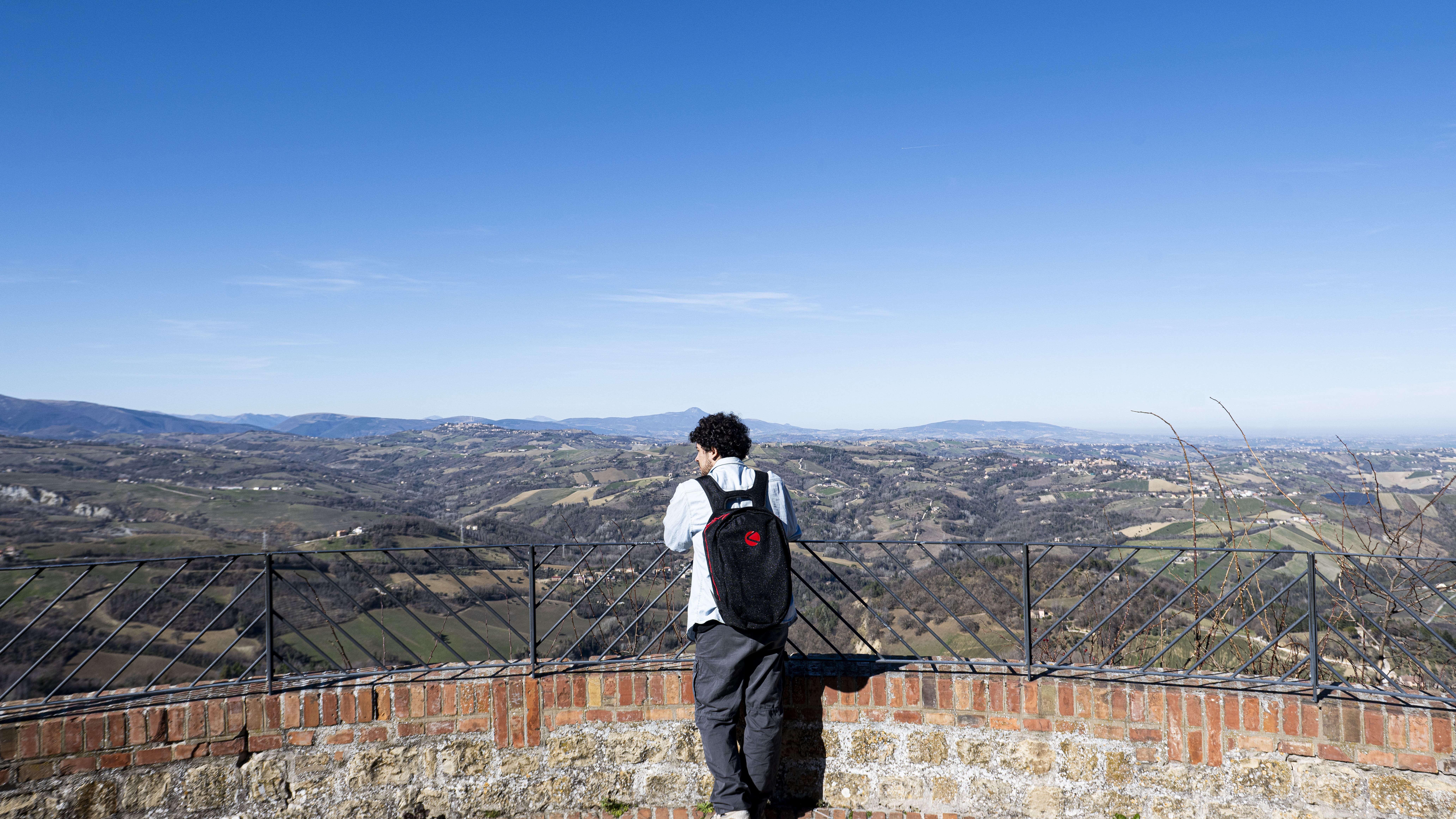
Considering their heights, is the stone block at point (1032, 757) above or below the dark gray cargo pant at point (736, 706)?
below

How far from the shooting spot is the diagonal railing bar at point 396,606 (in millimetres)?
3338

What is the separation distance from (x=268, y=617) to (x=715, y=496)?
7.88ft

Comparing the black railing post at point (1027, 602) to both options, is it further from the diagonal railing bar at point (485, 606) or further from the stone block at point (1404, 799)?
the diagonal railing bar at point (485, 606)

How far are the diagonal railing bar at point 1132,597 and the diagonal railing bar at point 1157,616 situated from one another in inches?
2.1

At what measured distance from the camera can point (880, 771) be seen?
376cm

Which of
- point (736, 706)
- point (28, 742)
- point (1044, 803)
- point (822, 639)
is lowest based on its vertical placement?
point (1044, 803)

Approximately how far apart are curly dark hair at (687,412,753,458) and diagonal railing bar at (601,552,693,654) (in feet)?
1.92

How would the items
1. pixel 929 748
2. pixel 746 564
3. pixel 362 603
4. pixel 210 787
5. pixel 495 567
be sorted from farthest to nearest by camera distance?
1. pixel 495 567
2. pixel 929 748
3. pixel 210 787
4. pixel 746 564
5. pixel 362 603

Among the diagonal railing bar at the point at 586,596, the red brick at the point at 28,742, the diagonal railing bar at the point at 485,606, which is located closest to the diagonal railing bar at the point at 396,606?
the diagonal railing bar at the point at 485,606

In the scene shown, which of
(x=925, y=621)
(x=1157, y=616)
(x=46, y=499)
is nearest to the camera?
(x=1157, y=616)

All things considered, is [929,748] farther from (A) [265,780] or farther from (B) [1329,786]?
(A) [265,780]

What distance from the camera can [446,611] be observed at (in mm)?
4184

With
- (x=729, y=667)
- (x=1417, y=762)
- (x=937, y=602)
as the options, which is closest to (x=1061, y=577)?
(x=937, y=602)

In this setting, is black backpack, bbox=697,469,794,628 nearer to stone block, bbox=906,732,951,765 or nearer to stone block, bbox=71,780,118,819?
stone block, bbox=906,732,951,765
